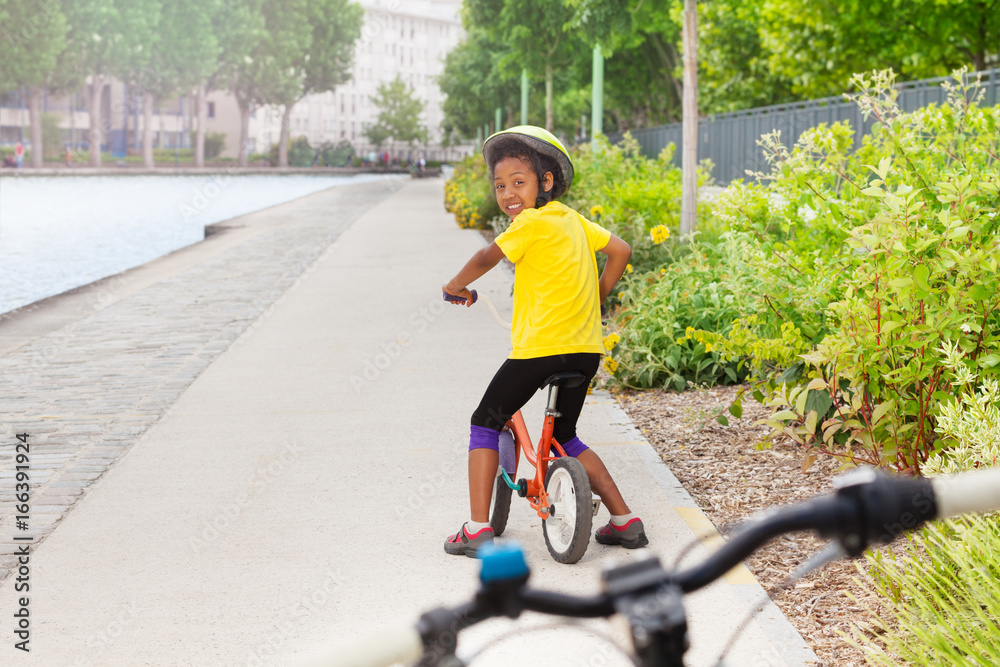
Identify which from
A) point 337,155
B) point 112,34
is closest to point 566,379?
point 112,34

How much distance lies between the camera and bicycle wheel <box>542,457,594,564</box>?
3842 millimetres

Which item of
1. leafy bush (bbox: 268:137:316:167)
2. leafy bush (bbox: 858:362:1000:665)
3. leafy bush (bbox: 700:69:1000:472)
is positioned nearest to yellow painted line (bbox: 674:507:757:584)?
leafy bush (bbox: 858:362:1000:665)

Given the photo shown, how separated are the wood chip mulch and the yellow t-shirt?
961 millimetres

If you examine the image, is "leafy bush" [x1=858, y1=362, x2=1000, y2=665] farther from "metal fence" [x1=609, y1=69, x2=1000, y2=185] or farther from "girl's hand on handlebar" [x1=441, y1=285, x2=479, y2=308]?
"metal fence" [x1=609, y1=69, x2=1000, y2=185]

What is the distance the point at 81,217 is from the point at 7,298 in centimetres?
1643

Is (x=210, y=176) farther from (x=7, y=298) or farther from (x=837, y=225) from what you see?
(x=837, y=225)

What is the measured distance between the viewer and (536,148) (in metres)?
3.82

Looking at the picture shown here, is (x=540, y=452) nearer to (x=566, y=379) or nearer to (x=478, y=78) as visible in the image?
(x=566, y=379)

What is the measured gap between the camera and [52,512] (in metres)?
4.77

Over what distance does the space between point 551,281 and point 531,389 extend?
41 cm

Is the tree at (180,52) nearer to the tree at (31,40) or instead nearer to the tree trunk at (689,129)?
the tree at (31,40)

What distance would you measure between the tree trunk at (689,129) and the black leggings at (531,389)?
248 inches

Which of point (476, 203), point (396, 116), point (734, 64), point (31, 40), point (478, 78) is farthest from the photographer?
point (396, 116)

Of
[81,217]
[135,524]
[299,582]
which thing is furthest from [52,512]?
[81,217]
